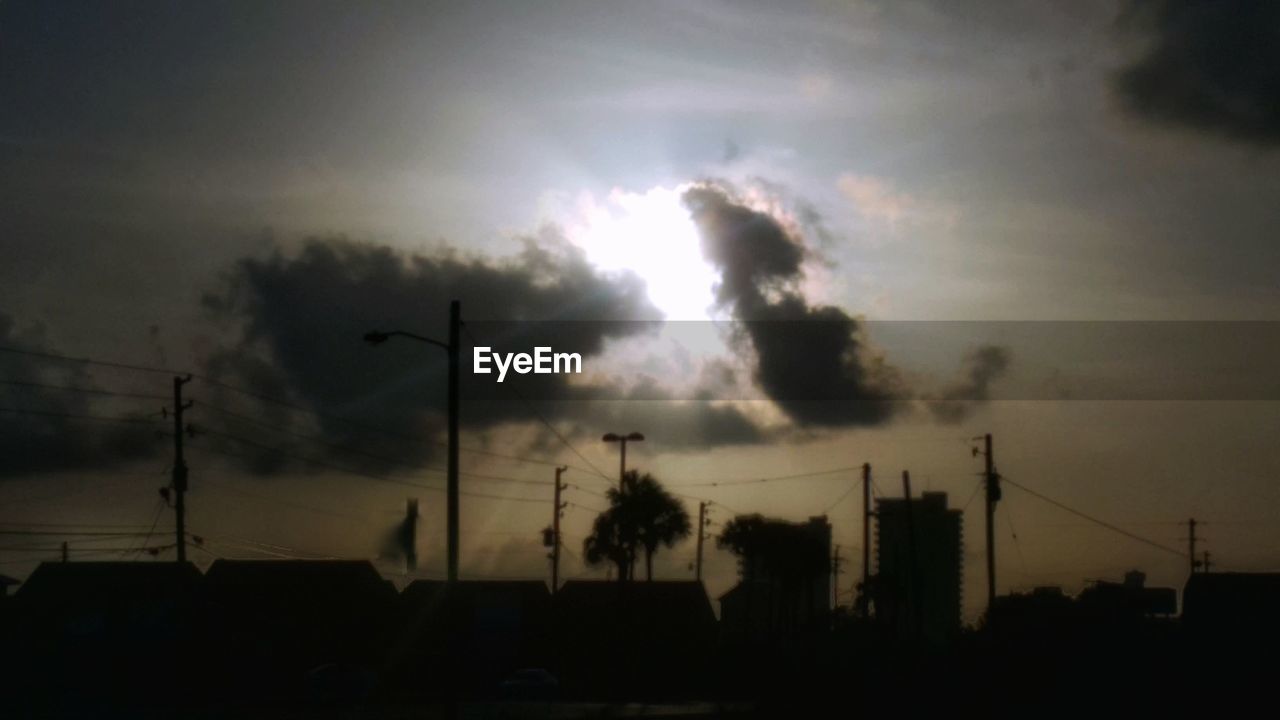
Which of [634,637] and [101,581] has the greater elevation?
[101,581]

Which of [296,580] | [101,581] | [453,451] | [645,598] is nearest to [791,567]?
[645,598]

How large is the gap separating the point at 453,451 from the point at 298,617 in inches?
1831

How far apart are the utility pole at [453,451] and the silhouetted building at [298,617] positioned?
106 ft

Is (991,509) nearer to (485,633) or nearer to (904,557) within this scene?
(485,633)

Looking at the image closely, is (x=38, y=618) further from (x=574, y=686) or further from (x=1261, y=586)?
(x=1261, y=586)

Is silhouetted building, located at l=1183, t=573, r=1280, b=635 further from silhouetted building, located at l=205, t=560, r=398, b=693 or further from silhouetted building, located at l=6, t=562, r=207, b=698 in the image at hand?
silhouetted building, located at l=6, t=562, r=207, b=698

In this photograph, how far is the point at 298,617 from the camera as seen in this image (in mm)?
77938

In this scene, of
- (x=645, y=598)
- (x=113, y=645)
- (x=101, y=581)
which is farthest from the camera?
(x=645, y=598)

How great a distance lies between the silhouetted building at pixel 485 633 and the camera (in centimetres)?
7525

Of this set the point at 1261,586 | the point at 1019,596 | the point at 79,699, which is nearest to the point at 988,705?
the point at 79,699

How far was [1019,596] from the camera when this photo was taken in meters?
96.1

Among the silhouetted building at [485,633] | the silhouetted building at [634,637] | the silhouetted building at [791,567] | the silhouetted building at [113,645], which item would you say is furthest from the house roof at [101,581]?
the silhouetted building at [791,567]

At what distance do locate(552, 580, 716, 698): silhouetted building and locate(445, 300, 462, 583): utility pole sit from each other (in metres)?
25.7

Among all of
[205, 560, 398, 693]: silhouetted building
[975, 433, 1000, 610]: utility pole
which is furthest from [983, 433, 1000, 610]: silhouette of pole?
[205, 560, 398, 693]: silhouetted building
